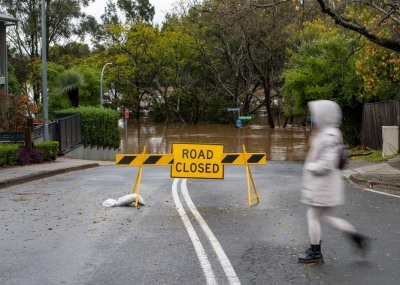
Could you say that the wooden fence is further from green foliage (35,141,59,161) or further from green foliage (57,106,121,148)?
green foliage (57,106,121,148)

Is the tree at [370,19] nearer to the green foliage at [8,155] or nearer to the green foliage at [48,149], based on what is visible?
the green foliage at [8,155]

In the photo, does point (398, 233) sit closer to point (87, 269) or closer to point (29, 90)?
point (87, 269)

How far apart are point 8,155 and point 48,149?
4.01m

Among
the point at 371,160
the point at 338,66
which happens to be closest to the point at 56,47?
the point at 338,66

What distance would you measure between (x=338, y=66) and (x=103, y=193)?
2404cm

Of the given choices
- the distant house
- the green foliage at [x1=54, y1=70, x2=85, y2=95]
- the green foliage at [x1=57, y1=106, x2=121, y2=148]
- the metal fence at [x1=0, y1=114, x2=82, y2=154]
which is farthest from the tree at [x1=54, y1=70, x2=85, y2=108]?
the metal fence at [x1=0, y1=114, x2=82, y2=154]

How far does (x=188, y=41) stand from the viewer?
221ft

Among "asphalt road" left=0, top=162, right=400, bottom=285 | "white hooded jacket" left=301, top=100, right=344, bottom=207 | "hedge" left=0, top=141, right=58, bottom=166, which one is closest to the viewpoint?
"asphalt road" left=0, top=162, right=400, bottom=285

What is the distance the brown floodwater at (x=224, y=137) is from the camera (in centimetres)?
4847

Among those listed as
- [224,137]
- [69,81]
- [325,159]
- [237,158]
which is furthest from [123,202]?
[224,137]

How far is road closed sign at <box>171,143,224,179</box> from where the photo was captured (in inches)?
475

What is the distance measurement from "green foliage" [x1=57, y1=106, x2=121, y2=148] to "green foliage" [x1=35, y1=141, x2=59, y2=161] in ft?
25.7

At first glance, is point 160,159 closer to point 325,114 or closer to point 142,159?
point 142,159

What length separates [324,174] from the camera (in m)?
6.79
